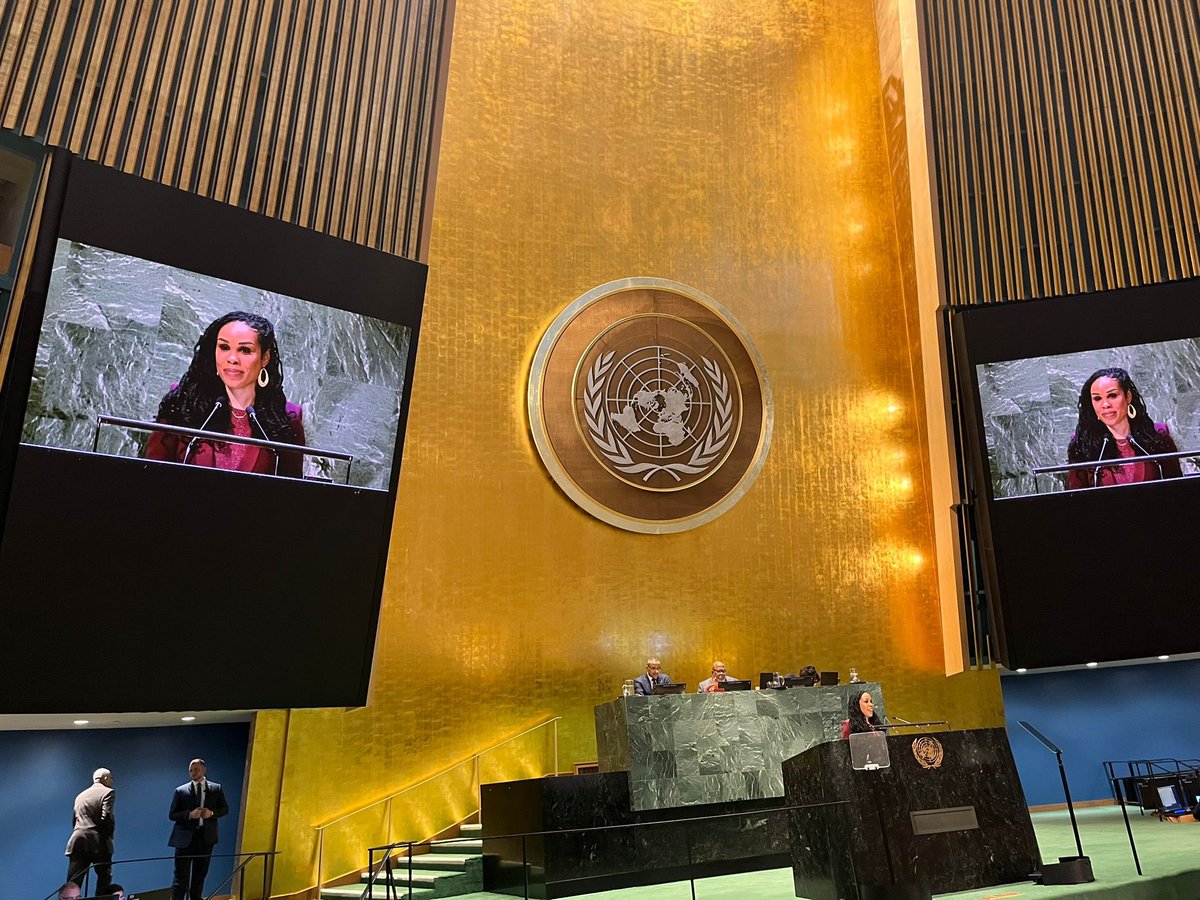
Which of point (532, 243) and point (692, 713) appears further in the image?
point (532, 243)

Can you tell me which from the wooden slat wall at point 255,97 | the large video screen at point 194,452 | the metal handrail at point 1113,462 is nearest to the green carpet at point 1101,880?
the large video screen at point 194,452

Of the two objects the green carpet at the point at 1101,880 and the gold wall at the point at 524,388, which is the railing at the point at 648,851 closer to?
the green carpet at the point at 1101,880

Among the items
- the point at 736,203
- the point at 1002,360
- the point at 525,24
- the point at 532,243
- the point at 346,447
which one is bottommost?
the point at 346,447

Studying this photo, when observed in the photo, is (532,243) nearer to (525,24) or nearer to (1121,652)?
(525,24)

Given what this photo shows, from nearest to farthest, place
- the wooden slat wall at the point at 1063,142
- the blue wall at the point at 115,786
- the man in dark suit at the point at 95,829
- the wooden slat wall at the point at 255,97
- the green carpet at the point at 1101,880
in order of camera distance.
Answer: the green carpet at the point at 1101,880, the man in dark suit at the point at 95,829, the wooden slat wall at the point at 255,97, the blue wall at the point at 115,786, the wooden slat wall at the point at 1063,142

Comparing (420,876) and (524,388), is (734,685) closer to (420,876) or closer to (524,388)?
(420,876)

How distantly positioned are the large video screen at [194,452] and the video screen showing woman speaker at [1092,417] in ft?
20.4

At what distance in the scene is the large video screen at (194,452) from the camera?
672cm

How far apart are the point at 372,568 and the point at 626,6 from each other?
7390 millimetres

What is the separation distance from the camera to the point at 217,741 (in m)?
9.97

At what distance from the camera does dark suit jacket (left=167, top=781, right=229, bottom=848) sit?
24.2 feet

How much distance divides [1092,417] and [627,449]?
15.8 ft

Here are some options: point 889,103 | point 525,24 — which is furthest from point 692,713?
point 889,103

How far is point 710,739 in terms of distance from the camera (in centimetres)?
769
